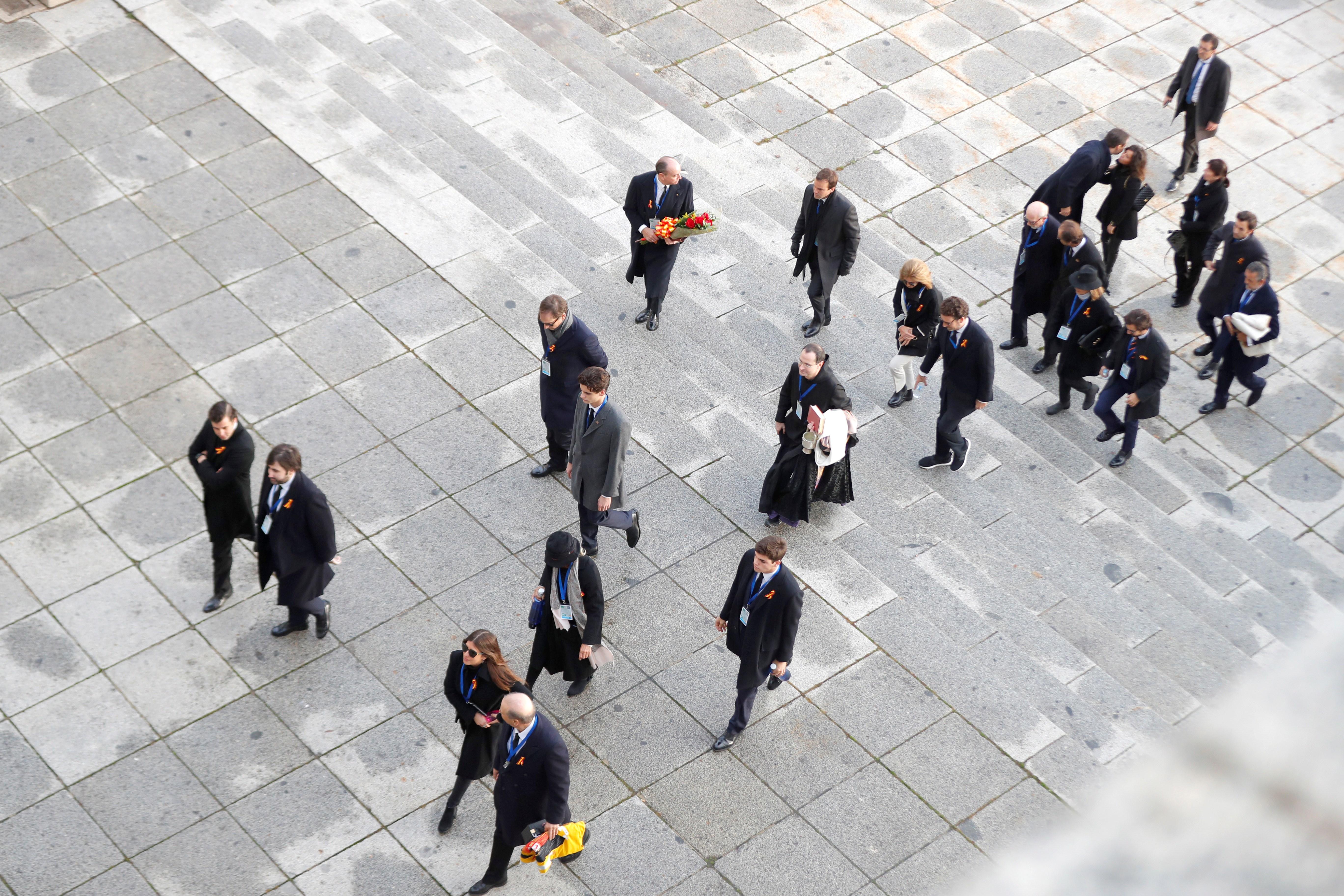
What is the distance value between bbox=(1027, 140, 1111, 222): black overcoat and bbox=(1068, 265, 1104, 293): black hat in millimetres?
1491

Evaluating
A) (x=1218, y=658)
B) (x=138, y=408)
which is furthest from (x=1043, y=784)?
(x=138, y=408)

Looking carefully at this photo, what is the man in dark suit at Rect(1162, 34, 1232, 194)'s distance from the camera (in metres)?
13.0

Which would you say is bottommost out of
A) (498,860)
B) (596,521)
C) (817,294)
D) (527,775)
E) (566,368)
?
(498,860)

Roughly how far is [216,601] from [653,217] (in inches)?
182

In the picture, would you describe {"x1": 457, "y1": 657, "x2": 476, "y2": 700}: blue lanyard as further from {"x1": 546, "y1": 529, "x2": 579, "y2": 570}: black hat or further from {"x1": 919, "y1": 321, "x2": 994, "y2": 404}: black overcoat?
{"x1": 919, "y1": 321, "x2": 994, "y2": 404}: black overcoat

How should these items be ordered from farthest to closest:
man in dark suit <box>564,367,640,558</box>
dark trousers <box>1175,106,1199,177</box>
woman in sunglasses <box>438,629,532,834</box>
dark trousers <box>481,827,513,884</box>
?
1. dark trousers <box>1175,106,1199,177</box>
2. man in dark suit <box>564,367,640,558</box>
3. dark trousers <box>481,827,513,884</box>
4. woman in sunglasses <box>438,629,532,834</box>

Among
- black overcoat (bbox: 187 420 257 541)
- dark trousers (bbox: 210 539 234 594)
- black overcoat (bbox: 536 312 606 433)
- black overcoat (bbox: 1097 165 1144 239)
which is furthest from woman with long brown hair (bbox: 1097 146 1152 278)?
dark trousers (bbox: 210 539 234 594)

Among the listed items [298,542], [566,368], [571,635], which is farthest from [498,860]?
[566,368]

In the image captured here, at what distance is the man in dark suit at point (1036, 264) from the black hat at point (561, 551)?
18.3 ft

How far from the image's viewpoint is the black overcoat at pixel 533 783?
254 inches

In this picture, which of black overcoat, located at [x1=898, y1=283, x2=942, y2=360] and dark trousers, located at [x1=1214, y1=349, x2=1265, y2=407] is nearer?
black overcoat, located at [x1=898, y1=283, x2=942, y2=360]

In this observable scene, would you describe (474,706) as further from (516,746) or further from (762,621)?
(762,621)

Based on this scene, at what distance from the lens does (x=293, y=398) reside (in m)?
10.1

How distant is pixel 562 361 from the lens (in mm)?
9070
